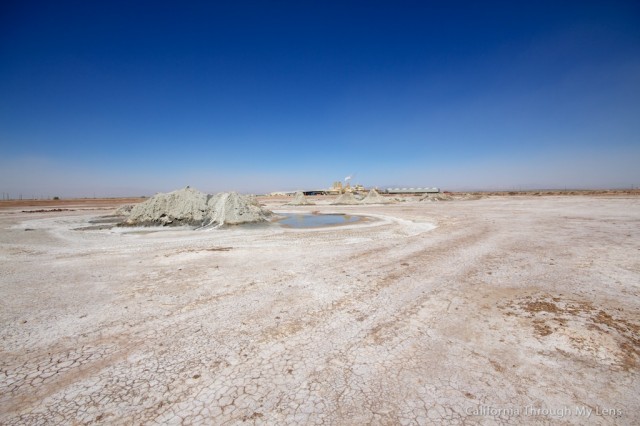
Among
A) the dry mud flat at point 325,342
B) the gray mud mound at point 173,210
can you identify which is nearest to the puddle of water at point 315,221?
the gray mud mound at point 173,210

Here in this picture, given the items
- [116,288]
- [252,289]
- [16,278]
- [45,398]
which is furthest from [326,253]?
[16,278]

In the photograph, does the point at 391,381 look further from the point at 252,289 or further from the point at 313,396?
the point at 252,289

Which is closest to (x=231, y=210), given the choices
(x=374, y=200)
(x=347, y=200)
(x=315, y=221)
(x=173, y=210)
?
(x=173, y=210)

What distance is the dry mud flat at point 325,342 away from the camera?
3.07 m

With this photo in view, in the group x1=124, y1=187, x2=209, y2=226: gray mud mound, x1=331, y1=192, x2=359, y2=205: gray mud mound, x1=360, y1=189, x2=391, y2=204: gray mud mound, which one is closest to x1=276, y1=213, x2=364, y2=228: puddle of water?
x1=124, y1=187, x2=209, y2=226: gray mud mound

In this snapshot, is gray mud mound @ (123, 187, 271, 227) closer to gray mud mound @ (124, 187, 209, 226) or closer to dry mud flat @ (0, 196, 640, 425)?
gray mud mound @ (124, 187, 209, 226)

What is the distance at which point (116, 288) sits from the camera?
22.5ft

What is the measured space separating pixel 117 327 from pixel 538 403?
250 inches

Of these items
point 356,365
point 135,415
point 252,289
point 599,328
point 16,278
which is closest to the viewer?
point 135,415

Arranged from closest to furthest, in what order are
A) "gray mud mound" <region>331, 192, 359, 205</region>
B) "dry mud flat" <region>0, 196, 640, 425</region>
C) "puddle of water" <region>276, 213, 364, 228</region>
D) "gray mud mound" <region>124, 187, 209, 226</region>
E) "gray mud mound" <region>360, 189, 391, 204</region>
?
1. "dry mud flat" <region>0, 196, 640, 425</region>
2. "puddle of water" <region>276, 213, 364, 228</region>
3. "gray mud mound" <region>124, 187, 209, 226</region>
4. "gray mud mound" <region>360, 189, 391, 204</region>
5. "gray mud mound" <region>331, 192, 359, 205</region>

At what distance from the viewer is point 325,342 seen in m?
4.36

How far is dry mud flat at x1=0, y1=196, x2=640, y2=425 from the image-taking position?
10.1 ft

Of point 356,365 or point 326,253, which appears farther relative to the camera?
point 326,253

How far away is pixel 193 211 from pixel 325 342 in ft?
66.6
